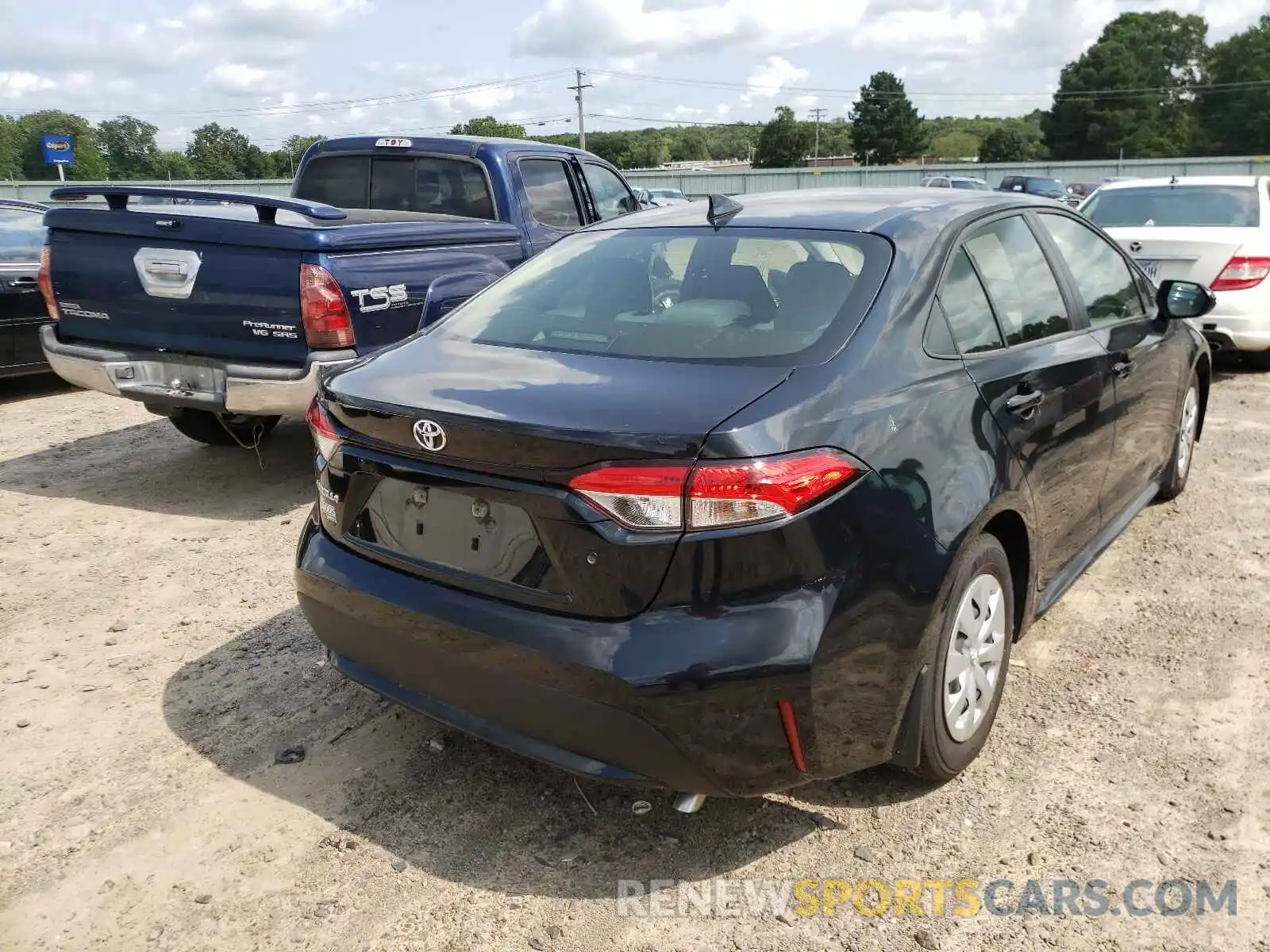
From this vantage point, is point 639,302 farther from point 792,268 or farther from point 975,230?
point 975,230

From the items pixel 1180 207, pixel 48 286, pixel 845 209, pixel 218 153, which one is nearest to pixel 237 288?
pixel 48 286

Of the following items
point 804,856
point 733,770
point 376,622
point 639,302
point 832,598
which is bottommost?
point 804,856

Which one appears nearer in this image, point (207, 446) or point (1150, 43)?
point (207, 446)

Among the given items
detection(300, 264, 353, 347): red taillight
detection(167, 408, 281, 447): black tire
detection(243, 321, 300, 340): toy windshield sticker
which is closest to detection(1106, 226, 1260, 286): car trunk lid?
detection(300, 264, 353, 347): red taillight

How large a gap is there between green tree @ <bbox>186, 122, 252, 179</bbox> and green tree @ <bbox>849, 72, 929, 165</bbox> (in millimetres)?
62055

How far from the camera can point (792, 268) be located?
3.00 meters

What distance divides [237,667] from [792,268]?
2420 millimetres

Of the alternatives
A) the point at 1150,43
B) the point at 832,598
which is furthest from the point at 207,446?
the point at 1150,43

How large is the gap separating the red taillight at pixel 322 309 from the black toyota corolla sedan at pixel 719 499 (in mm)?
1759

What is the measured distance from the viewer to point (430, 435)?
2516mm

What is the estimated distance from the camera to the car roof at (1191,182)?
29.1 ft

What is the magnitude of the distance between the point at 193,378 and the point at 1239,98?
357ft

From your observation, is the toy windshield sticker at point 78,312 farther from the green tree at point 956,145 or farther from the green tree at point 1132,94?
the green tree at point 956,145

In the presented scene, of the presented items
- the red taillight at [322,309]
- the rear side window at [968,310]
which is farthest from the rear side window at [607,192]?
the rear side window at [968,310]
